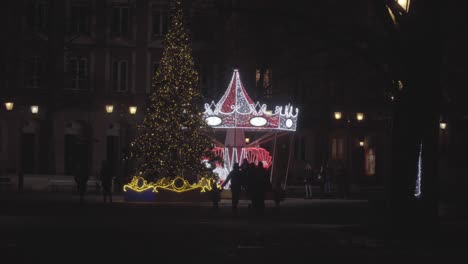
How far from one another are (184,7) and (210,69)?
44325 mm

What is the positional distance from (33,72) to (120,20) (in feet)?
28.0

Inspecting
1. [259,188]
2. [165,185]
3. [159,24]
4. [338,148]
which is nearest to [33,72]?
[159,24]

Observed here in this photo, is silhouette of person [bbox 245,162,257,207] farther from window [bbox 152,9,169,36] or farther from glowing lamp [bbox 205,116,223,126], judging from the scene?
window [bbox 152,9,169,36]

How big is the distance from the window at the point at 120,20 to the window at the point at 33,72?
234 inches

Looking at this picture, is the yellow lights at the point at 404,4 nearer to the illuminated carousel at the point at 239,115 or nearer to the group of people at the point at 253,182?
the group of people at the point at 253,182

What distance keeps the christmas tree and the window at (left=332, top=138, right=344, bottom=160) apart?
3560cm

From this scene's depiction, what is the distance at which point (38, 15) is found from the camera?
6919 centimetres

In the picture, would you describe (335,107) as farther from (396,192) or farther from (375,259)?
(375,259)

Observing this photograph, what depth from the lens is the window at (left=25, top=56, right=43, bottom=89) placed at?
62.6m

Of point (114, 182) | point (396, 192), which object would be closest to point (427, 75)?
point (396, 192)

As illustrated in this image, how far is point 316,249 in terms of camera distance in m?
21.0

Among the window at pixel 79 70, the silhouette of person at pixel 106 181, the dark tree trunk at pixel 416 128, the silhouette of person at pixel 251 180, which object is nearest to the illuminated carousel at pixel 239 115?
the silhouette of person at pixel 106 181

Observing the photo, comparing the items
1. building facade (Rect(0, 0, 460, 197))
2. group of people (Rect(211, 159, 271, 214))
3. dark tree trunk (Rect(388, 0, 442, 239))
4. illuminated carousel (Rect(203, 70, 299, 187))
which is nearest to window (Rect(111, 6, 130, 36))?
building facade (Rect(0, 0, 460, 197))

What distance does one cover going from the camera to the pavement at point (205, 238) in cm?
1891
